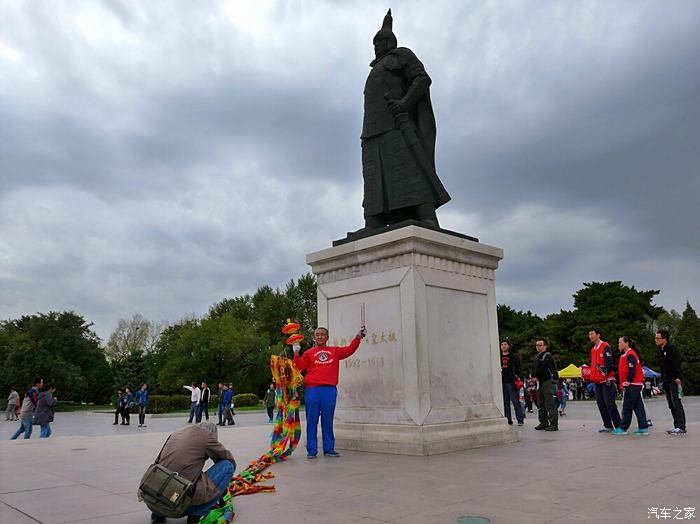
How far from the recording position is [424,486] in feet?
16.6

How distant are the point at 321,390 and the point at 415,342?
1385 millimetres

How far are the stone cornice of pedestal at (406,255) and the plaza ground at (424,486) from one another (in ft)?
8.53

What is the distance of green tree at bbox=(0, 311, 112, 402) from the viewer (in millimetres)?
44000

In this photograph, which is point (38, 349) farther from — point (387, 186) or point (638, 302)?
point (638, 302)

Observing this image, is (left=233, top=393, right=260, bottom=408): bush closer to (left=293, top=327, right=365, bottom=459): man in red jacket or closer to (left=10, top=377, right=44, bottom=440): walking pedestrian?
(left=10, top=377, right=44, bottom=440): walking pedestrian

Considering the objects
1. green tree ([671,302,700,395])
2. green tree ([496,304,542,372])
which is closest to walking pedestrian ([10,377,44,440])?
green tree ([496,304,542,372])

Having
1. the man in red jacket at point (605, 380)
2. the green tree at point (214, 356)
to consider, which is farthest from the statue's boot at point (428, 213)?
the green tree at point (214, 356)

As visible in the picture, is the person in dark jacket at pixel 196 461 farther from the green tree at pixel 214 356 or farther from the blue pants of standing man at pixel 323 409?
the green tree at pixel 214 356

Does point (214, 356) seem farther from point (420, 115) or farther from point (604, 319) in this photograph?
point (420, 115)

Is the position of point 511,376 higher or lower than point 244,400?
higher

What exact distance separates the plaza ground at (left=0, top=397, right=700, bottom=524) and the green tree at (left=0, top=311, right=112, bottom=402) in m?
41.6

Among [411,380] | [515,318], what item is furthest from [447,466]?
[515,318]

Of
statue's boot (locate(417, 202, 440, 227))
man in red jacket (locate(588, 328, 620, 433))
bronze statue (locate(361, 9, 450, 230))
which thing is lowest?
man in red jacket (locate(588, 328, 620, 433))

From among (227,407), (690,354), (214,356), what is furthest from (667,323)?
(227,407)
